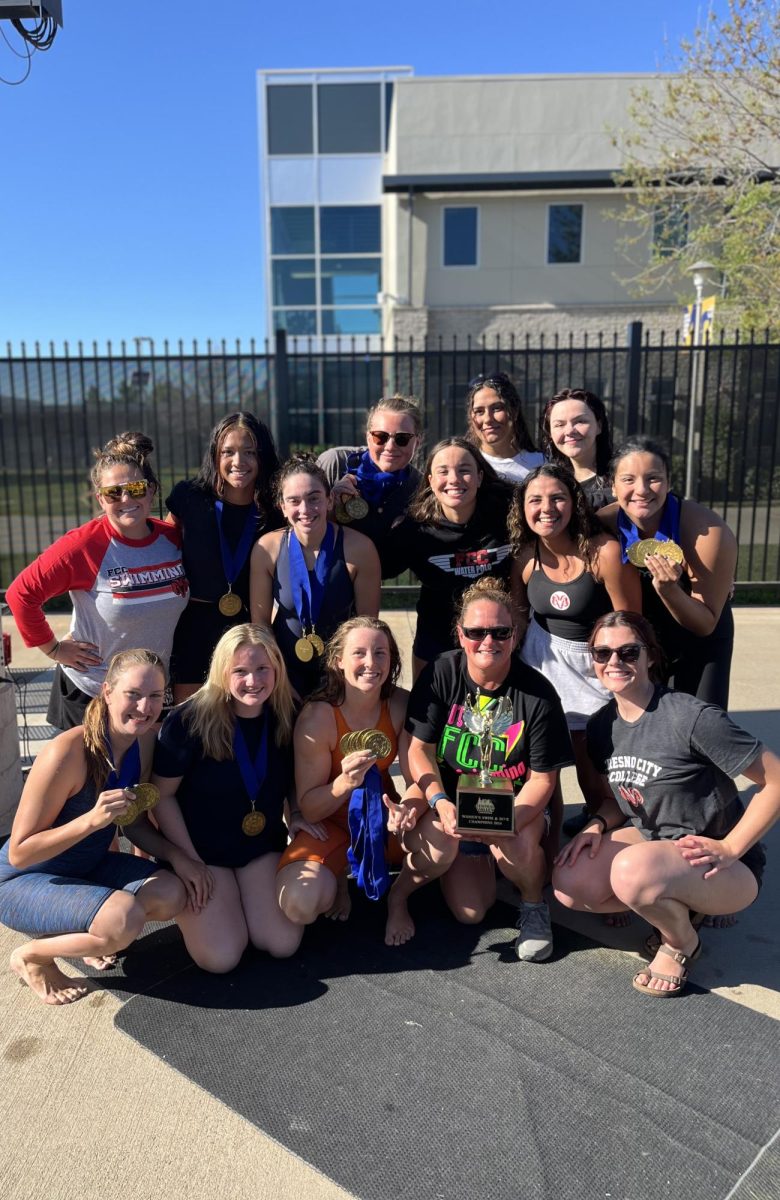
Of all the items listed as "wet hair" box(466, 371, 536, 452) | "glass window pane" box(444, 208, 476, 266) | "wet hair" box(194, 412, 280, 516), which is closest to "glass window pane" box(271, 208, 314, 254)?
"glass window pane" box(444, 208, 476, 266)

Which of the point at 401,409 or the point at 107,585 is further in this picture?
the point at 401,409

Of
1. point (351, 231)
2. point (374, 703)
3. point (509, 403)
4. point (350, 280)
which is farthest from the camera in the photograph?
point (350, 280)

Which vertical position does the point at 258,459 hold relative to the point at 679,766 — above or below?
above

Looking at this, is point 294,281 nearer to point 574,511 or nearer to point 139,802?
point 574,511

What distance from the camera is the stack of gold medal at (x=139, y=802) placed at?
9.43ft

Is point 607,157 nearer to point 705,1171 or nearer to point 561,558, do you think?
point 561,558

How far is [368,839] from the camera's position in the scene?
3.19 meters

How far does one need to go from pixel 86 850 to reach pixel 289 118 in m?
38.7

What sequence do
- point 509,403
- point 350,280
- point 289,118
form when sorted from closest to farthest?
point 509,403
point 350,280
point 289,118

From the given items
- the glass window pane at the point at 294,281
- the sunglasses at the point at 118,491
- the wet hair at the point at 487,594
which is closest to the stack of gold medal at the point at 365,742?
the wet hair at the point at 487,594

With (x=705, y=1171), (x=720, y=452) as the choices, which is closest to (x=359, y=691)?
(x=705, y=1171)

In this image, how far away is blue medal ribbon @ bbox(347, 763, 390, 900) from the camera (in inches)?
125

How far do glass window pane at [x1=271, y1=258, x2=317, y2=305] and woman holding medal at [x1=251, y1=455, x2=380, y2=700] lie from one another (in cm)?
3401

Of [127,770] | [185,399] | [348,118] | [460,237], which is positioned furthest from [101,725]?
[348,118]
